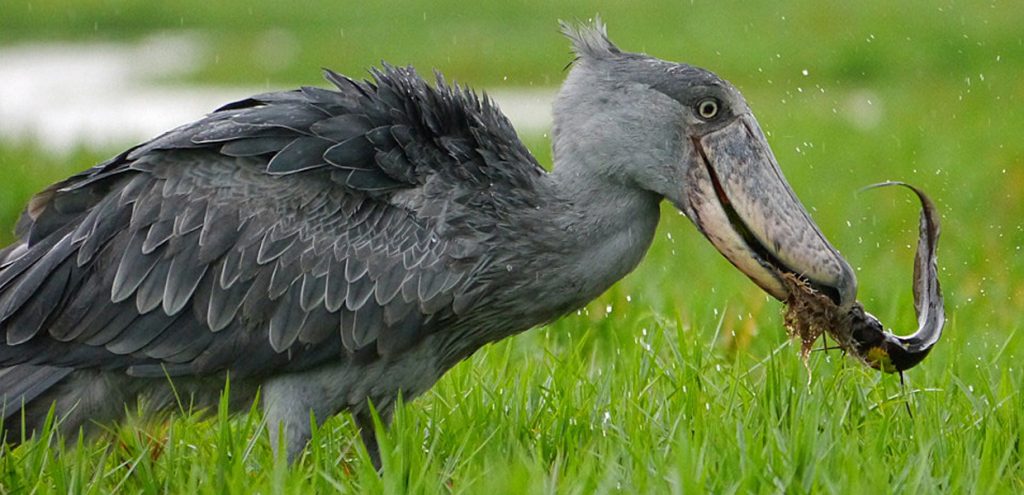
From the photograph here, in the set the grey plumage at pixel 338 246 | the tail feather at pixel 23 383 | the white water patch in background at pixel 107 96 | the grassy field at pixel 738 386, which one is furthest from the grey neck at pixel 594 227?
the white water patch in background at pixel 107 96

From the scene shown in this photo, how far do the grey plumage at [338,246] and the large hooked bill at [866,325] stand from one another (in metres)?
0.13

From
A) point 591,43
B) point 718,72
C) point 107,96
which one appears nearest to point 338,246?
point 591,43

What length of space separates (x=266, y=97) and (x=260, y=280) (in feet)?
1.67

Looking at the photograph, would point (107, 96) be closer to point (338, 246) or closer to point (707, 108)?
point (338, 246)

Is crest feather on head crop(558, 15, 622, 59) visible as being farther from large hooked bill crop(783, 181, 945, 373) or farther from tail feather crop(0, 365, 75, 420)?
tail feather crop(0, 365, 75, 420)

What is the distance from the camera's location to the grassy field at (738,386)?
13.3ft

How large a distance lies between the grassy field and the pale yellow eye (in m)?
0.70

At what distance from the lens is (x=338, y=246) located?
450 centimetres

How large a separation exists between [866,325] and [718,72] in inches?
342

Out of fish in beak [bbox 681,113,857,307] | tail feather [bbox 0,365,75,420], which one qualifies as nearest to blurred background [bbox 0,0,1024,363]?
fish in beak [bbox 681,113,857,307]

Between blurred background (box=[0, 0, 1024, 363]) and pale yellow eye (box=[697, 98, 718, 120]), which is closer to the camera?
pale yellow eye (box=[697, 98, 718, 120])

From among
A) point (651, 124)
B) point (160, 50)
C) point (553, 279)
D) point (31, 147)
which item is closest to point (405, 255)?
point (553, 279)

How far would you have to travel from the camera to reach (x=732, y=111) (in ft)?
14.7

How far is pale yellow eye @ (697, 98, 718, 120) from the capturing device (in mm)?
4484
